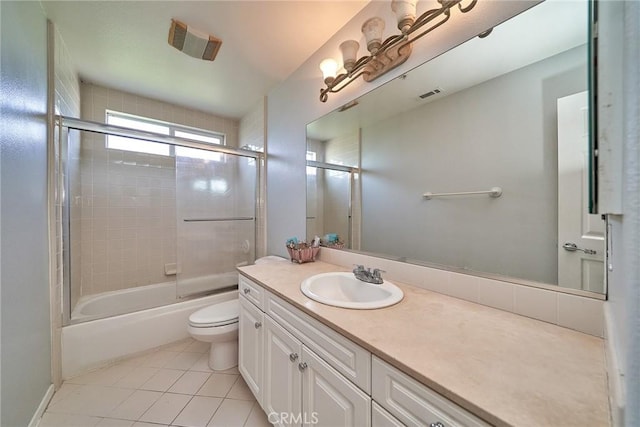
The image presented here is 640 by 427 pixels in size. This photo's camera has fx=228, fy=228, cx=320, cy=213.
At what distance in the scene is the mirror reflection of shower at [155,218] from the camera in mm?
2188

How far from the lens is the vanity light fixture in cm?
100

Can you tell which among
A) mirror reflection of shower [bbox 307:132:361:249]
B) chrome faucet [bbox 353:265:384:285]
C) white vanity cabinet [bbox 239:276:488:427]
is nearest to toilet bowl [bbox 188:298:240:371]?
white vanity cabinet [bbox 239:276:488:427]

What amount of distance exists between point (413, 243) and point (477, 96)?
2.42 ft

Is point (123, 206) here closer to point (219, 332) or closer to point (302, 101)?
point (219, 332)

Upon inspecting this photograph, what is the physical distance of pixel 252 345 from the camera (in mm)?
1379

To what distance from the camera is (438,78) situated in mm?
1098

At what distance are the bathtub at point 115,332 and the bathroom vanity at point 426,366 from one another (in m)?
1.34

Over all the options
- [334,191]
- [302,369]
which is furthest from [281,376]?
[334,191]

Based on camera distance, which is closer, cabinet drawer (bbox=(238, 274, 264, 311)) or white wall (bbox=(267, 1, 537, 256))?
white wall (bbox=(267, 1, 537, 256))

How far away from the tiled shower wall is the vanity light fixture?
84.1 inches

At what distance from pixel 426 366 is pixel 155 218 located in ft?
9.72

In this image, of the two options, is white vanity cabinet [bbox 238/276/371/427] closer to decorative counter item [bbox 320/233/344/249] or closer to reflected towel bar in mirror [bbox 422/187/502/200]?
decorative counter item [bbox 320/233/344/249]

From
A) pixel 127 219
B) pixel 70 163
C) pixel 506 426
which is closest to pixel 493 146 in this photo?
pixel 506 426

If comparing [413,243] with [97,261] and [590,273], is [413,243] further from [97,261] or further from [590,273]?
[97,261]
